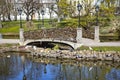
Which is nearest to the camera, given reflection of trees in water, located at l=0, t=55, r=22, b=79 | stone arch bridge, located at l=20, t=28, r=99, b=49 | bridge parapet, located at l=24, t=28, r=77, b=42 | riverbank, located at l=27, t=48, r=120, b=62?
reflection of trees in water, located at l=0, t=55, r=22, b=79

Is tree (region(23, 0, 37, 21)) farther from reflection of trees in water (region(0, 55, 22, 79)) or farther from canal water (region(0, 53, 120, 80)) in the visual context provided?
canal water (region(0, 53, 120, 80))

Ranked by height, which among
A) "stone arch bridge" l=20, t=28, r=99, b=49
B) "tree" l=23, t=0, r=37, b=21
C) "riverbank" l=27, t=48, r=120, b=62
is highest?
"tree" l=23, t=0, r=37, b=21

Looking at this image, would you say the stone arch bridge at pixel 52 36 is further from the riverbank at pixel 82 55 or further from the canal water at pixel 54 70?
the canal water at pixel 54 70

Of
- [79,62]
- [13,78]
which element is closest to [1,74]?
[13,78]

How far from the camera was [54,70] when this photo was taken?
29.4 metres

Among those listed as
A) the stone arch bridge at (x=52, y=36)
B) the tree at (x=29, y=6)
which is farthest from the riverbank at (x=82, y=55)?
the tree at (x=29, y=6)

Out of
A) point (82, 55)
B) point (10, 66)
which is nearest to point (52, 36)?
point (82, 55)

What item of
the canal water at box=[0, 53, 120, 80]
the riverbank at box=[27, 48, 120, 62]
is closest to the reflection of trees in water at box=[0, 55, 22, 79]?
the canal water at box=[0, 53, 120, 80]

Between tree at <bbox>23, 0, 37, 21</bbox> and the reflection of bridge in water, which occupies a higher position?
tree at <bbox>23, 0, 37, 21</bbox>

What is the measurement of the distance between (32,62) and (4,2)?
37.5 meters

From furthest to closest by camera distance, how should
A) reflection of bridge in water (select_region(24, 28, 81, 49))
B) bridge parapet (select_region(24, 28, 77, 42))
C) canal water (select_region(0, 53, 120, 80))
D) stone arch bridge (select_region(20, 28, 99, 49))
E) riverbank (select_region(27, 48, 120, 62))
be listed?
bridge parapet (select_region(24, 28, 77, 42))
reflection of bridge in water (select_region(24, 28, 81, 49))
stone arch bridge (select_region(20, 28, 99, 49))
riverbank (select_region(27, 48, 120, 62))
canal water (select_region(0, 53, 120, 80))

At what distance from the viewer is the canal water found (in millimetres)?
26500

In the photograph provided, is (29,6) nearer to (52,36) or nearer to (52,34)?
(52,34)

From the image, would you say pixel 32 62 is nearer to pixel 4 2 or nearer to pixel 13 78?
pixel 13 78
